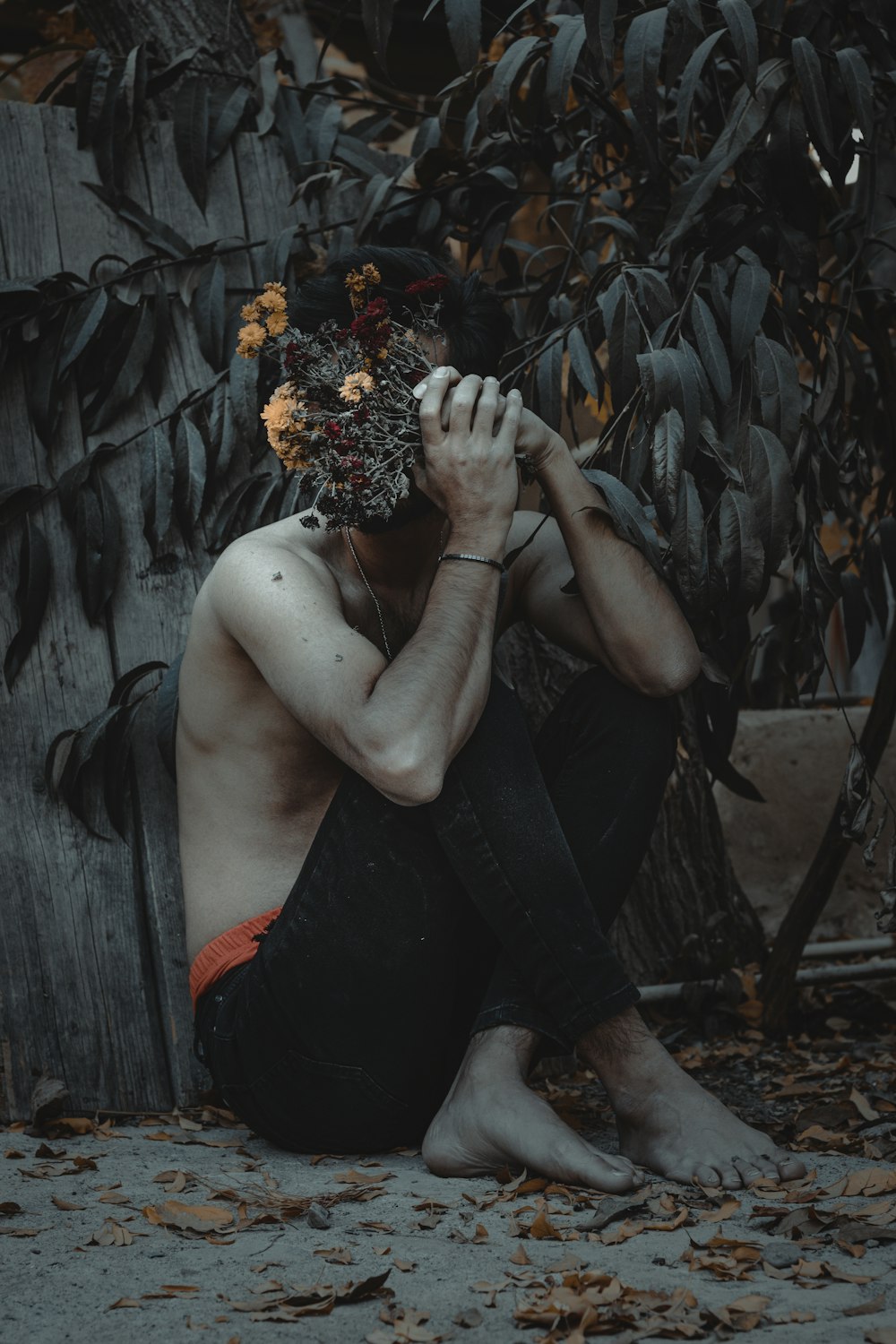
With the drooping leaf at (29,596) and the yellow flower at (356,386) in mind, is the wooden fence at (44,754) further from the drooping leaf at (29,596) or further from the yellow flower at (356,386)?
the yellow flower at (356,386)

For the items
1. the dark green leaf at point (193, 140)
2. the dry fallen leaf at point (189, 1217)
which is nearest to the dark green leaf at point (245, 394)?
the dark green leaf at point (193, 140)

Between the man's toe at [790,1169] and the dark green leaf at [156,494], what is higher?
the dark green leaf at [156,494]

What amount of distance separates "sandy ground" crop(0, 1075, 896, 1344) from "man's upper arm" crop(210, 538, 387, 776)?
552 millimetres

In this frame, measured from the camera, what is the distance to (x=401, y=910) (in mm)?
1712

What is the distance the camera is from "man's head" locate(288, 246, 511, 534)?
1.94 m

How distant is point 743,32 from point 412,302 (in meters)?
0.59

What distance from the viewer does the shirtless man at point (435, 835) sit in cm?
166

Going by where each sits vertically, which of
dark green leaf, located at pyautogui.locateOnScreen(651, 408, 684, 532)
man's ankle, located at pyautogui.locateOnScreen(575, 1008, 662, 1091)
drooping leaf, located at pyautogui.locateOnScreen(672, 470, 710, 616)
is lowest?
man's ankle, located at pyautogui.locateOnScreen(575, 1008, 662, 1091)

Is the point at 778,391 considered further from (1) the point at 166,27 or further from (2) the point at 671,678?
(1) the point at 166,27

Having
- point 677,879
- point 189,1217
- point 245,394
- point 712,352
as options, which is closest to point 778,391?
point 712,352

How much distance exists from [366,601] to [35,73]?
10.1 ft

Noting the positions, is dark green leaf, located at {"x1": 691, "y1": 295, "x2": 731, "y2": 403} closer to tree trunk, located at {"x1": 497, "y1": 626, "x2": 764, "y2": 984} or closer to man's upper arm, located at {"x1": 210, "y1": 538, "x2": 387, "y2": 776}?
man's upper arm, located at {"x1": 210, "y1": 538, "x2": 387, "y2": 776}

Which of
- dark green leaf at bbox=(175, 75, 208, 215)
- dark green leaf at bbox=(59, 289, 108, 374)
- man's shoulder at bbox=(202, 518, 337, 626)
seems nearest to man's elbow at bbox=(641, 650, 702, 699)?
man's shoulder at bbox=(202, 518, 337, 626)

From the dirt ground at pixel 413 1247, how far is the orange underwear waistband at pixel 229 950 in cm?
25
